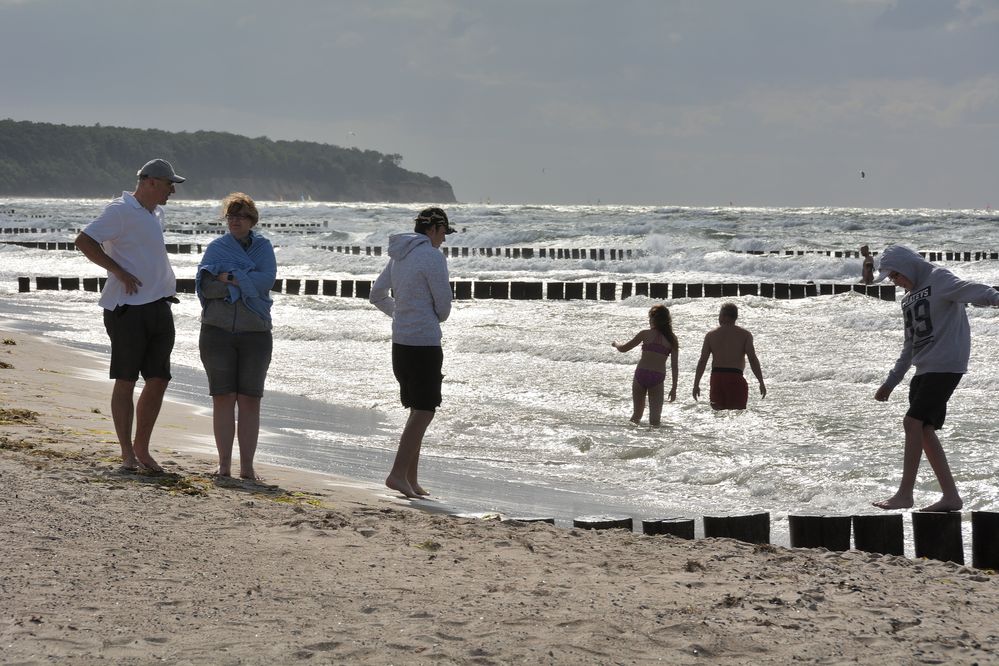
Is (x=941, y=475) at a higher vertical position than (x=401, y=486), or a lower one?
higher

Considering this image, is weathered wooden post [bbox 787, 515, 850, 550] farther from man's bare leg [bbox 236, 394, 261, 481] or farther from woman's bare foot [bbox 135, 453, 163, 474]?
woman's bare foot [bbox 135, 453, 163, 474]

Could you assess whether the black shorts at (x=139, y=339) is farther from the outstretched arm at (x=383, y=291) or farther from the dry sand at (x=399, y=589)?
the outstretched arm at (x=383, y=291)

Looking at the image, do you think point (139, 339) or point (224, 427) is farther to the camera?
point (224, 427)

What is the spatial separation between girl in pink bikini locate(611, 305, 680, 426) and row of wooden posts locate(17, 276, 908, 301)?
13.3 metres

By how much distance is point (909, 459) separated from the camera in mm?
6953

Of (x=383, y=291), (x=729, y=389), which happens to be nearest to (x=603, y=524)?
(x=383, y=291)

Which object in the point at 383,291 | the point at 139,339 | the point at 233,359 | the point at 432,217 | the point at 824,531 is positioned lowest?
the point at 824,531

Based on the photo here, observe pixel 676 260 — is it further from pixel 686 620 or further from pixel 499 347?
pixel 686 620

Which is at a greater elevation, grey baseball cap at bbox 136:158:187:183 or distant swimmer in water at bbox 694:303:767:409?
grey baseball cap at bbox 136:158:187:183

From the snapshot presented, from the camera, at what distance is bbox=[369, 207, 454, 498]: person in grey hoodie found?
6.66m

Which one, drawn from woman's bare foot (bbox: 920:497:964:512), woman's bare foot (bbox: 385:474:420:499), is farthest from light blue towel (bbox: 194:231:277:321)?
woman's bare foot (bbox: 920:497:964:512)

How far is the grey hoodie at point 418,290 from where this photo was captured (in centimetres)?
665

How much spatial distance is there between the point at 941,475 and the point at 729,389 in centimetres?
350

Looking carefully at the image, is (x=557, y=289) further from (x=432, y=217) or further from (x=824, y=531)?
(x=824, y=531)
